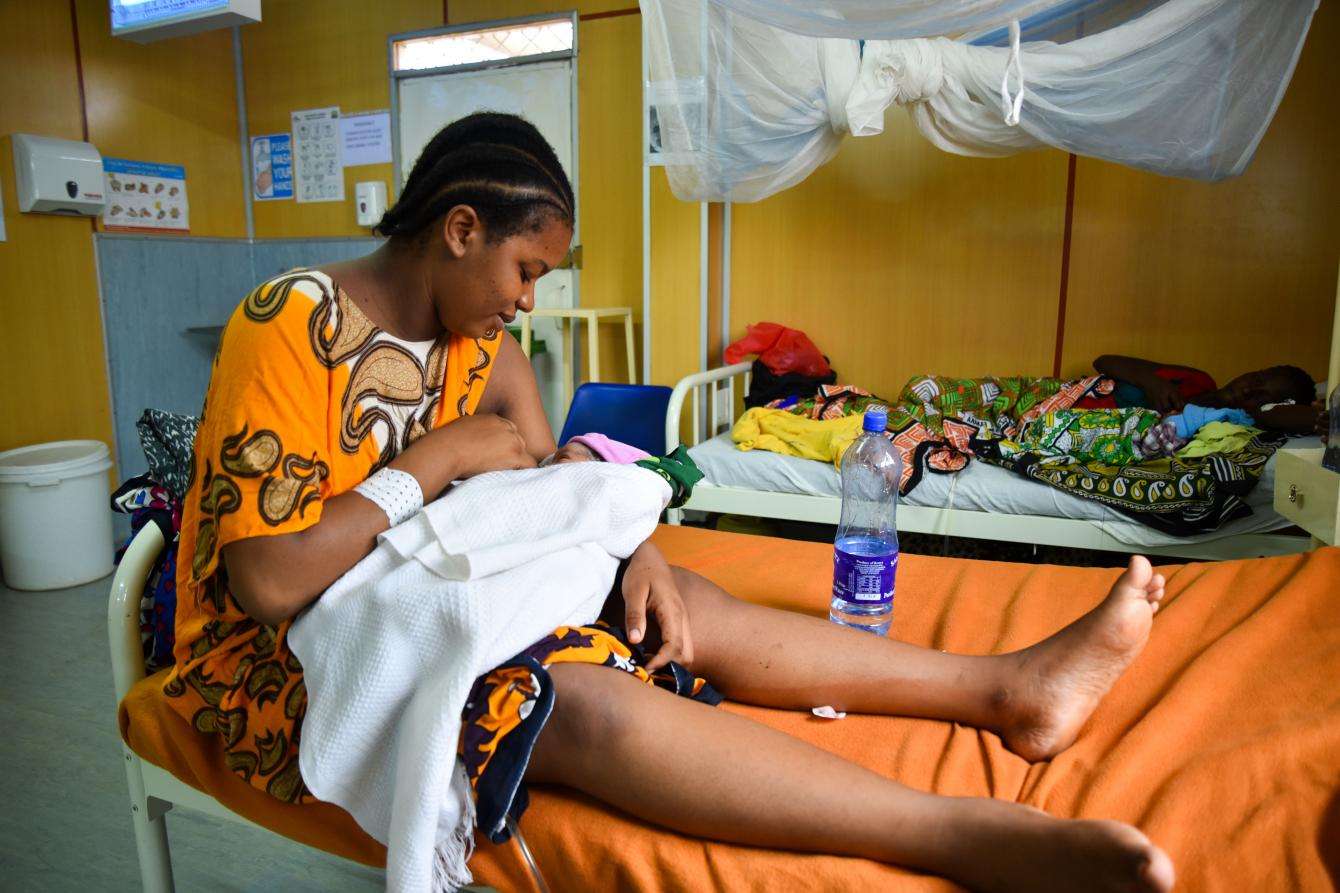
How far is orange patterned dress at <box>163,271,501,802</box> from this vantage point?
1015 millimetres

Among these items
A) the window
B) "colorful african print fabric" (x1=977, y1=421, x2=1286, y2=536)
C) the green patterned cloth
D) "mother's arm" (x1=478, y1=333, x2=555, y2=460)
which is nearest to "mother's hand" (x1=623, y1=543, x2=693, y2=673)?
"mother's arm" (x1=478, y1=333, x2=555, y2=460)

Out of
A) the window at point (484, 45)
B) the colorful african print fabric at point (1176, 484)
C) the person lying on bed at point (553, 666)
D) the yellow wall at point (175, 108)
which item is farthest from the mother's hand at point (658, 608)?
the yellow wall at point (175, 108)

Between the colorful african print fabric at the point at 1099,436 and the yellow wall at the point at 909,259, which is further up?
the yellow wall at the point at 909,259

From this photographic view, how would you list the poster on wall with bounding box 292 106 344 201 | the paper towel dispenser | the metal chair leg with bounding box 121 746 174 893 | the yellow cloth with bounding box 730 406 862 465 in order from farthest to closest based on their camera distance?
the poster on wall with bounding box 292 106 344 201 < the paper towel dispenser < the yellow cloth with bounding box 730 406 862 465 < the metal chair leg with bounding box 121 746 174 893

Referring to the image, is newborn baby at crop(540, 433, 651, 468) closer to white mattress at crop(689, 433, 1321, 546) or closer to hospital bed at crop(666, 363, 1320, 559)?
hospital bed at crop(666, 363, 1320, 559)

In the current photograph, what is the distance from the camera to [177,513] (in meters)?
1.35

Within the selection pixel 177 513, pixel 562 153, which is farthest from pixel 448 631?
pixel 562 153

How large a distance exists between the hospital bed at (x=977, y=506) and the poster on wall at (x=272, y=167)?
9.00ft

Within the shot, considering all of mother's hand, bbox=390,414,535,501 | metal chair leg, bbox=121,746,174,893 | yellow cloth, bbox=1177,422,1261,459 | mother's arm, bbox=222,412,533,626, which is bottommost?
metal chair leg, bbox=121,746,174,893

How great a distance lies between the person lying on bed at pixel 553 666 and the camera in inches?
36.3

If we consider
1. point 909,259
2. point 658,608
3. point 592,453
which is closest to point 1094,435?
point 909,259

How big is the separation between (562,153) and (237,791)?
3.37 meters

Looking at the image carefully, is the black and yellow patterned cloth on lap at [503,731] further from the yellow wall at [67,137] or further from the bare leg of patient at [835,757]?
the yellow wall at [67,137]

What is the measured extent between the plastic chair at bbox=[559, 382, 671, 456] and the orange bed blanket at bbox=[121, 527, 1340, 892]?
156 cm
